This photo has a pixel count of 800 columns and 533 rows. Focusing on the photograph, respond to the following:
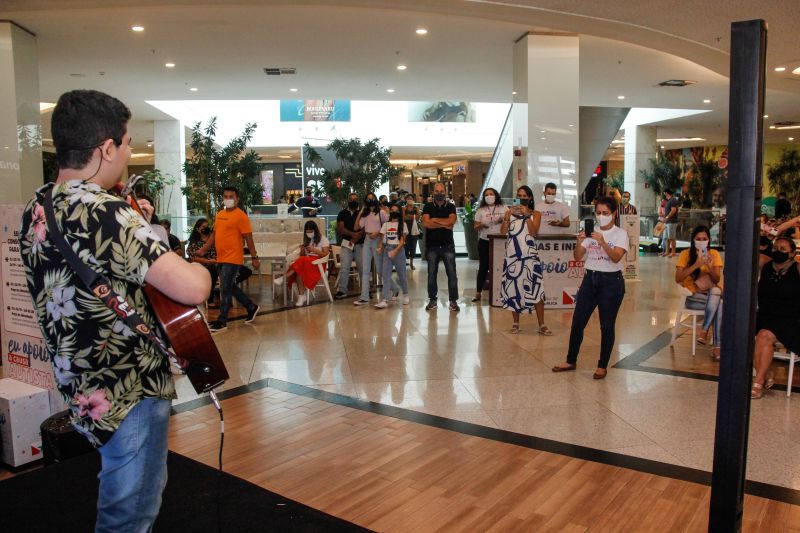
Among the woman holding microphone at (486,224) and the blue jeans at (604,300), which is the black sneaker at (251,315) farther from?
the blue jeans at (604,300)

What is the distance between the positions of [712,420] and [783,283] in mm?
1368

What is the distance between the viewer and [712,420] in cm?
441

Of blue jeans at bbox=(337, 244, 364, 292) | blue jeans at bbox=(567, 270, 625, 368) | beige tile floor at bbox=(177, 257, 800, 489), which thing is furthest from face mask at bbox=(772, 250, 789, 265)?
blue jeans at bbox=(337, 244, 364, 292)

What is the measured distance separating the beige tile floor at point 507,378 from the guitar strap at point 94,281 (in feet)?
10.2

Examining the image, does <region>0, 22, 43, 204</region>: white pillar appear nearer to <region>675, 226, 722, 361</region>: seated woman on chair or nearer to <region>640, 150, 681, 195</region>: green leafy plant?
<region>675, 226, 722, 361</region>: seated woman on chair

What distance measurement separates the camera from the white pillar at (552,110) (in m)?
9.52

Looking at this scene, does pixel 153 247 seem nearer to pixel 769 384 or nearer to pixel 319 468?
pixel 319 468

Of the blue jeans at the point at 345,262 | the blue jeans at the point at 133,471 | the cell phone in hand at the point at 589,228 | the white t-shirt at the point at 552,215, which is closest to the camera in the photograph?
the blue jeans at the point at 133,471

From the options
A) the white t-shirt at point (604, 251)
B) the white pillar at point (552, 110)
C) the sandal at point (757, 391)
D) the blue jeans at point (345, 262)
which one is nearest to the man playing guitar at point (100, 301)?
the white t-shirt at point (604, 251)

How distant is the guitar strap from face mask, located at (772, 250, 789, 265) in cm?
500

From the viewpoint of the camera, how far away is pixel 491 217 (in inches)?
375

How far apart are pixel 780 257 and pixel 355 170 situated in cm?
1080

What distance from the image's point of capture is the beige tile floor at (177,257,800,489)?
413 cm

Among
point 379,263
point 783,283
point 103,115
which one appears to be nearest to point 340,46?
point 379,263
